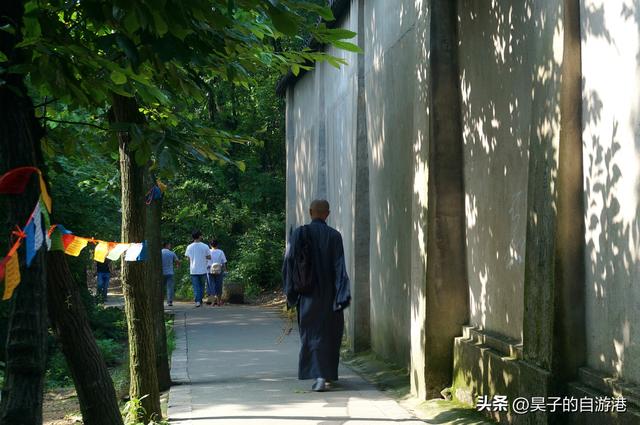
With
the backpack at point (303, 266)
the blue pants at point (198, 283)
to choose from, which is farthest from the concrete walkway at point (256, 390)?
the blue pants at point (198, 283)

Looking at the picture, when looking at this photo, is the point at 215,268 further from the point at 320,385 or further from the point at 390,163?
the point at 320,385

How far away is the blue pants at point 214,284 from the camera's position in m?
23.2

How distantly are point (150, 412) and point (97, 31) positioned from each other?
10.7ft

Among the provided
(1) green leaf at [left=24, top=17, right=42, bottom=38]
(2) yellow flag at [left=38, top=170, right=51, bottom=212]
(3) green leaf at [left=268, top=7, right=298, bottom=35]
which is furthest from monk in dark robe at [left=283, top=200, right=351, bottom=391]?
(3) green leaf at [left=268, top=7, right=298, bottom=35]

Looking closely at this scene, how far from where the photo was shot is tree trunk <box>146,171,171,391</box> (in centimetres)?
965

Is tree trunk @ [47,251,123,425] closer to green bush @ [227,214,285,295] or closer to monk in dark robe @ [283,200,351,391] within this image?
monk in dark robe @ [283,200,351,391]

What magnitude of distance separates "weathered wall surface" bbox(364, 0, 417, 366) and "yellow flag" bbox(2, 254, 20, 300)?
19.1 ft

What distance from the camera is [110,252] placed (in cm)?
709

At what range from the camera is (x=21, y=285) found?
506 cm

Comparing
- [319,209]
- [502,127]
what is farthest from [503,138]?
[319,209]

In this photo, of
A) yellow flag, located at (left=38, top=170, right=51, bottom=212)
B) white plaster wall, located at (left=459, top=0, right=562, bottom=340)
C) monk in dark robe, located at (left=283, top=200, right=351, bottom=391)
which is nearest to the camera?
yellow flag, located at (left=38, top=170, right=51, bottom=212)

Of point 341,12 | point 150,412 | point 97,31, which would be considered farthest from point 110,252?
point 341,12

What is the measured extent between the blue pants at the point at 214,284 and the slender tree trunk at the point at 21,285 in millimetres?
17914

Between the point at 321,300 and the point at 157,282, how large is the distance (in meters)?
1.73
